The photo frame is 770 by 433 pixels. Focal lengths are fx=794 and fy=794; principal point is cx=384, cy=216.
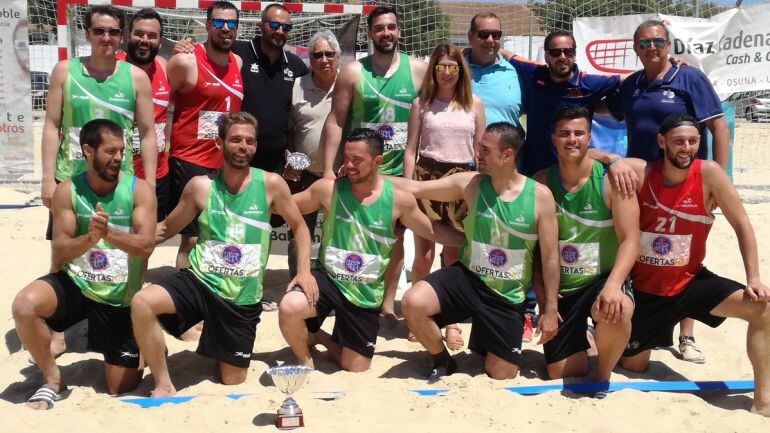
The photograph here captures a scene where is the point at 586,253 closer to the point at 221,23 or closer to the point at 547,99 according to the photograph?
the point at 547,99

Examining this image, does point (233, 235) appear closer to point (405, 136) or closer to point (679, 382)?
point (405, 136)

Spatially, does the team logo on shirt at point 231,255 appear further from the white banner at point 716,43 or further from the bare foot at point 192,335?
Result: the white banner at point 716,43

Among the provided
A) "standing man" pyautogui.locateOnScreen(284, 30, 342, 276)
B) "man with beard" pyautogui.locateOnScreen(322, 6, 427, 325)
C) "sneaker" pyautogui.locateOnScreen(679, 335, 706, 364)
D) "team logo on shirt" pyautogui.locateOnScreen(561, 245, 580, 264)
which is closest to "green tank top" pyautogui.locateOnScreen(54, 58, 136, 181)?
"standing man" pyautogui.locateOnScreen(284, 30, 342, 276)

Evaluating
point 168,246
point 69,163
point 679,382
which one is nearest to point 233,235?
point 69,163

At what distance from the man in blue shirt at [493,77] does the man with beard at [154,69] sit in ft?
6.43

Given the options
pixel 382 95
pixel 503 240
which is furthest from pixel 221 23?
pixel 503 240

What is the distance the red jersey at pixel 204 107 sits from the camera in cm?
496

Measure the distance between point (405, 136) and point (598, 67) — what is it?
494cm

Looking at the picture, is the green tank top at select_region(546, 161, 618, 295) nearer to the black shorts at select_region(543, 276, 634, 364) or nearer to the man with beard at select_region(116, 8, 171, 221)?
the black shorts at select_region(543, 276, 634, 364)

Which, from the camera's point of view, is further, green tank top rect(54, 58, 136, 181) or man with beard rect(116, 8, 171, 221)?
man with beard rect(116, 8, 171, 221)

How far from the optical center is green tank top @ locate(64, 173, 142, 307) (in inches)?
160

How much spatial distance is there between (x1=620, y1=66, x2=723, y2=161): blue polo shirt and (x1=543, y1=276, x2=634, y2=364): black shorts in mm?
930

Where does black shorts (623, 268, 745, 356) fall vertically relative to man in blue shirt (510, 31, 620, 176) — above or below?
below

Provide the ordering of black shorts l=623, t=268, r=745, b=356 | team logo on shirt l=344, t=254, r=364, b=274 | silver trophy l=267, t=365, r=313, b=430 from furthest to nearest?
team logo on shirt l=344, t=254, r=364, b=274
black shorts l=623, t=268, r=745, b=356
silver trophy l=267, t=365, r=313, b=430
